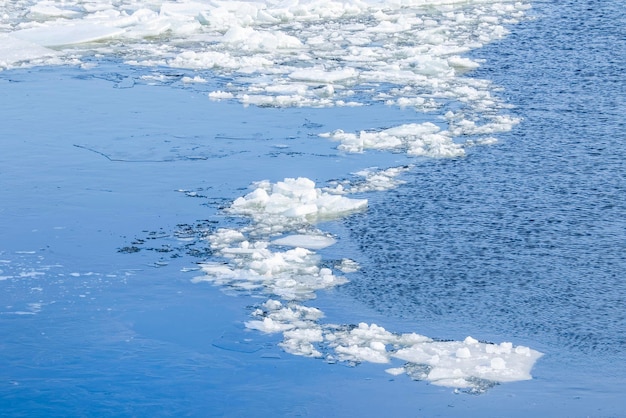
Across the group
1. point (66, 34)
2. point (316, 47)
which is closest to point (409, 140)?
point (316, 47)

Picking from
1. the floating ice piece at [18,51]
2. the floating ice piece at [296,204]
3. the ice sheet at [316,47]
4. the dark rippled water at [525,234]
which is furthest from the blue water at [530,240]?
the floating ice piece at [18,51]

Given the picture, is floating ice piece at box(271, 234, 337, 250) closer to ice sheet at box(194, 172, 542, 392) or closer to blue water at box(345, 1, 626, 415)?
ice sheet at box(194, 172, 542, 392)

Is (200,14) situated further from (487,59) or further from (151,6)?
(487,59)

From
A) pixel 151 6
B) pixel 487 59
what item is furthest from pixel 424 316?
pixel 151 6

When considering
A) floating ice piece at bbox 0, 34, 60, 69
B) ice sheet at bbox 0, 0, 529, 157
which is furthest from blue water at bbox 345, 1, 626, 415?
floating ice piece at bbox 0, 34, 60, 69

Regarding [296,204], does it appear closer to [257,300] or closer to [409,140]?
[257,300]

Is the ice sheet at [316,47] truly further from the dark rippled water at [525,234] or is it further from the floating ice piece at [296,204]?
the floating ice piece at [296,204]
